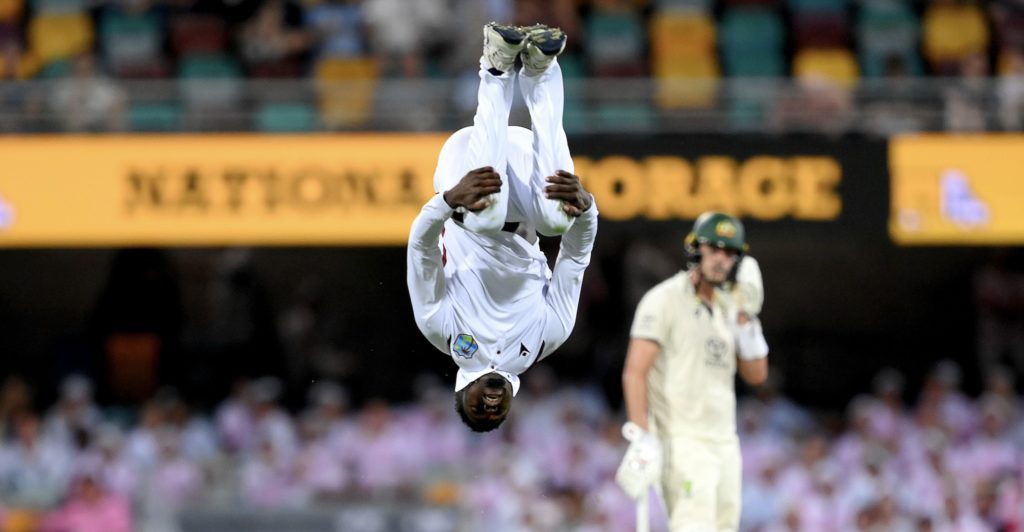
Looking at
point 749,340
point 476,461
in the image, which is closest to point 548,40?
point 749,340

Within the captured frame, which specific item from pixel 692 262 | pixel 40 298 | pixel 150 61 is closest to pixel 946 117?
pixel 692 262

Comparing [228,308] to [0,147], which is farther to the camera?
[228,308]

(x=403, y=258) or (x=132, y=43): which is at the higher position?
(x=132, y=43)

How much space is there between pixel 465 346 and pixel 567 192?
2.72 ft

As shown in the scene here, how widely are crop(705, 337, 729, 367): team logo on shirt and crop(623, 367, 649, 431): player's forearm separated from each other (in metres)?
0.43

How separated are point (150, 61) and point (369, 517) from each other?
4.43 meters

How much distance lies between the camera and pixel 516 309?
7.92 metres

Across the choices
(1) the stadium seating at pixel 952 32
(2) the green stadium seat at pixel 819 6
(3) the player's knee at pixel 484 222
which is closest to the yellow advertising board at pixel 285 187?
(1) the stadium seating at pixel 952 32

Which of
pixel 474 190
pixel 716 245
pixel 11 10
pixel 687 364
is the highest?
pixel 11 10

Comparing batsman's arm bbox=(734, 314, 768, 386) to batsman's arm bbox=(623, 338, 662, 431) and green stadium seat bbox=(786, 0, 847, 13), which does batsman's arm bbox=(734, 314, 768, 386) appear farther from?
green stadium seat bbox=(786, 0, 847, 13)

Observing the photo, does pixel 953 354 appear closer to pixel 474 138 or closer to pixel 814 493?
pixel 814 493

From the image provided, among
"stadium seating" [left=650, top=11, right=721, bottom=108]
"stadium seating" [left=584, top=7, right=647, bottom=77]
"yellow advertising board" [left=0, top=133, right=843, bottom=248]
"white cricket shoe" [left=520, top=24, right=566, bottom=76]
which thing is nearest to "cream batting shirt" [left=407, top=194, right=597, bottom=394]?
"white cricket shoe" [left=520, top=24, right=566, bottom=76]

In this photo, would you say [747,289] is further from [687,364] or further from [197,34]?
[197,34]

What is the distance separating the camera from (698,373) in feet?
32.0
